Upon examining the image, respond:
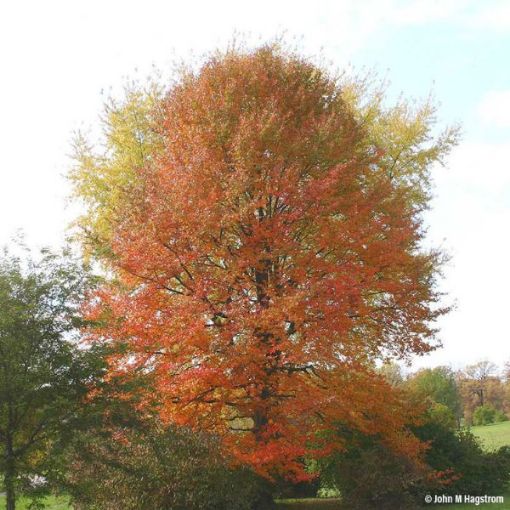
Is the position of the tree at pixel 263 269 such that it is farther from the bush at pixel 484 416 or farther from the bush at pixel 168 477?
the bush at pixel 484 416

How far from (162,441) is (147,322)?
323cm

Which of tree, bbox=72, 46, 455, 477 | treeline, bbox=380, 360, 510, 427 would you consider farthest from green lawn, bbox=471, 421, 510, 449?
tree, bbox=72, 46, 455, 477

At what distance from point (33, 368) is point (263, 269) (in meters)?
6.99

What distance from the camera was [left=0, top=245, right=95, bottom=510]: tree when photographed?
12.6 meters

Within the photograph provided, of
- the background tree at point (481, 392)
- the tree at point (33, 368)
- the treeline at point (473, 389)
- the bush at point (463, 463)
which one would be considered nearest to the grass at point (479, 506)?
the bush at point (463, 463)

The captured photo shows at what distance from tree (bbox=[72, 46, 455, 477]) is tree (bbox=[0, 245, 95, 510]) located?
1403 mm

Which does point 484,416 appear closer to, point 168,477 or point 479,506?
point 479,506

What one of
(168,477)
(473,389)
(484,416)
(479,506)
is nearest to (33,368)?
(168,477)

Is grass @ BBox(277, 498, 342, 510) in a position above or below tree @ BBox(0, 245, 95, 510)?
below

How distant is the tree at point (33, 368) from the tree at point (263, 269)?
1403 mm

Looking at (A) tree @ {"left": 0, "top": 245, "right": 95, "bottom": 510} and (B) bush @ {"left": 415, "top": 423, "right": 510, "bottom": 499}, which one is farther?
(B) bush @ {"left": 415, "top": 423, "right": 510, "bottom": 499}

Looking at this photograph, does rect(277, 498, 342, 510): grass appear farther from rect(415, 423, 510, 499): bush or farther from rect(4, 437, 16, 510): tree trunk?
rect(4, 437, 16, 510): tree trunk

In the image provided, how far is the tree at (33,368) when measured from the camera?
1260cm

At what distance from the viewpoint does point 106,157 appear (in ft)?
71.5
